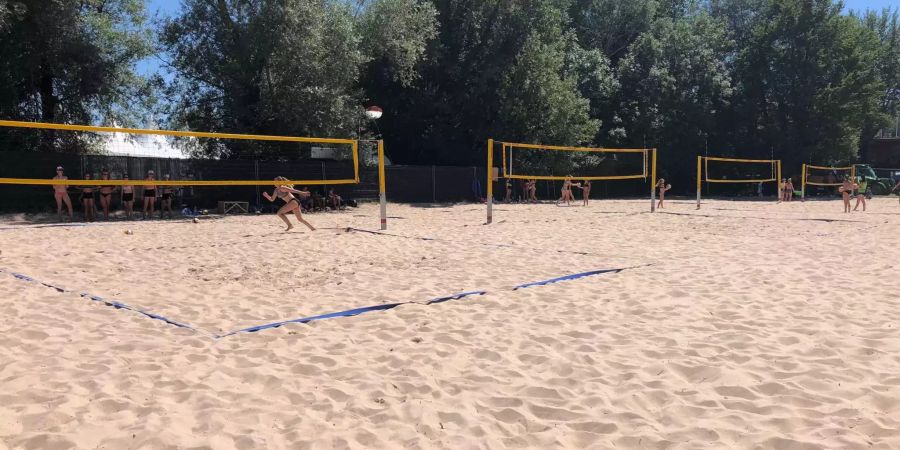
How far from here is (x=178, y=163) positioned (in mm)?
17078

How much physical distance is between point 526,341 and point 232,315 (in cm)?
238

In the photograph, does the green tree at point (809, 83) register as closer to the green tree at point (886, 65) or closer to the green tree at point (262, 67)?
the green tree at point (886, 65)

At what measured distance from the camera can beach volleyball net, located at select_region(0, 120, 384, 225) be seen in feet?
49.2

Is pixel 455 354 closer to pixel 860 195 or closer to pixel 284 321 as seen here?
pixel 284 321

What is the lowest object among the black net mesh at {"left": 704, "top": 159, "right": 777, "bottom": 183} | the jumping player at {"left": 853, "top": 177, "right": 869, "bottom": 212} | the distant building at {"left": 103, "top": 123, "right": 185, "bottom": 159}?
the jumping player at {"left": 853, "top": 177, "right": 869, "bottom": 212}

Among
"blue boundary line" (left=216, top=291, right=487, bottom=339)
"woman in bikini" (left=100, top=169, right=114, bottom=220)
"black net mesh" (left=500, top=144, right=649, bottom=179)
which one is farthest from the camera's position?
"black net mesh" (left=500, top=144, right=649, bottom=179)

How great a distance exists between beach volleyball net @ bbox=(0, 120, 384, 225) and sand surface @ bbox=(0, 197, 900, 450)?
6.00m

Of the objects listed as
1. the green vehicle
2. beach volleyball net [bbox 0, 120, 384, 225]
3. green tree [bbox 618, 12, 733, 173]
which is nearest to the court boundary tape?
beach volleyball net [bbox 0, 120, 384, 225]

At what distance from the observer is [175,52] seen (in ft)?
62.7

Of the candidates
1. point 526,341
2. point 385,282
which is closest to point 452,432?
point 526,341

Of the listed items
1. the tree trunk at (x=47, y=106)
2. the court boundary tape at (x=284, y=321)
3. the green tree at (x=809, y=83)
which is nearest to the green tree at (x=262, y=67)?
the tree trunk at (x=47, y=106)

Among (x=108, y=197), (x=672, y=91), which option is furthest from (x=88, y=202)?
(x=672, y=91)

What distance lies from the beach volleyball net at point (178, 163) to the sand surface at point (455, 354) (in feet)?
19.7

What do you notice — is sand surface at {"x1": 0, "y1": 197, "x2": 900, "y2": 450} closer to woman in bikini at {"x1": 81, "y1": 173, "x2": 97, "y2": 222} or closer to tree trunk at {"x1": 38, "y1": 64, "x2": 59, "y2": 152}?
woman in bikini at {"x1": 81, "y1": 173, "x2": 97, "y2": 222}
